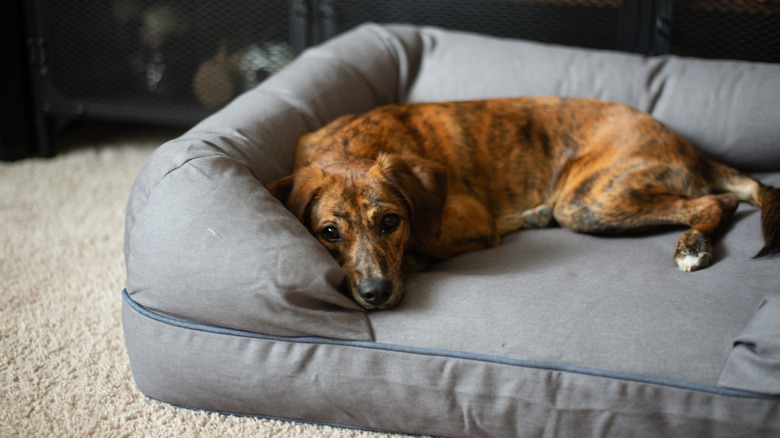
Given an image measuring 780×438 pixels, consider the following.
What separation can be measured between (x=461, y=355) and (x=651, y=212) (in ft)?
3.78

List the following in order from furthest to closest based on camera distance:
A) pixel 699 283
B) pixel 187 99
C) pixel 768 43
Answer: pixel 187 99 → pixel 768 43 → pixel 699 283

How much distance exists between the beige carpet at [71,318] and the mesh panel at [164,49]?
21.2 inches

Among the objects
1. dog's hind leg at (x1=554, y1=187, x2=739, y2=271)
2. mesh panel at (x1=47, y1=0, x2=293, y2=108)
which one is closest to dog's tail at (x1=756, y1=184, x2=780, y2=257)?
dog's hind leg at (x1=554, y1=187, x2=739, y2=271)

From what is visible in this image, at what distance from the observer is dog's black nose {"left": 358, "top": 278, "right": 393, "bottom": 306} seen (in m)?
1.83

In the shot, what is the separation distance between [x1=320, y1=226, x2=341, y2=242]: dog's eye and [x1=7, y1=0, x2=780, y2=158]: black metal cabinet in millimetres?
2213

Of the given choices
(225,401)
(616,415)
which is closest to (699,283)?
(616,415)

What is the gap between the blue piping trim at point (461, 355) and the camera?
5.27 ft

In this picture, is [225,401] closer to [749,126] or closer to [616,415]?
[616,415]

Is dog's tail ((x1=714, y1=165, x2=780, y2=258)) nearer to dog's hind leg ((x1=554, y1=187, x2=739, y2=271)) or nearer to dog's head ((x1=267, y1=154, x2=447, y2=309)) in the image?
dog's hind leg ((x1=554, y1=187, x2=739, y2=271))

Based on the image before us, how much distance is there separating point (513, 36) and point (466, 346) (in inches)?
102

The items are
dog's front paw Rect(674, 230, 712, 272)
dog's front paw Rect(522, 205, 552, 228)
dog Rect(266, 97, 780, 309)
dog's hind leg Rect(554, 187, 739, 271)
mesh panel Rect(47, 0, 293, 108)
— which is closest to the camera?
dog Rect(266, 97, 780, 309)

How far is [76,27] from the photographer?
4.04m

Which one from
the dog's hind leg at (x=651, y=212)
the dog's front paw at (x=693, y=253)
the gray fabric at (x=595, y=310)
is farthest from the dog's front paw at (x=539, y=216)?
the dog's front paw at (x=693, y=253)

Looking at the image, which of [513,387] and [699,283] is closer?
[513,387]
